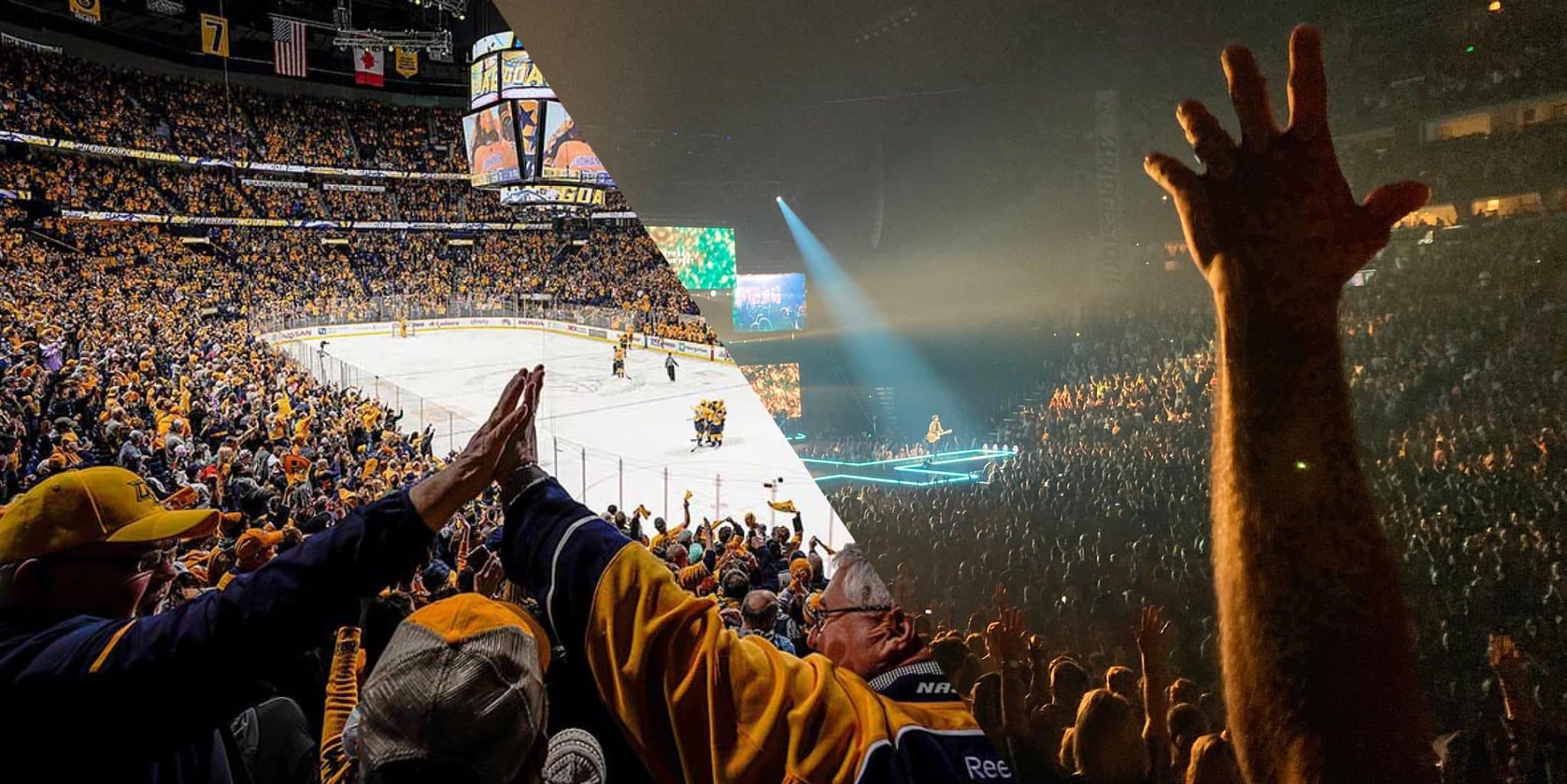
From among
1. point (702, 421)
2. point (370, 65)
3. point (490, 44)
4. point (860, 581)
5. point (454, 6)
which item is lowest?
point (702, 421)

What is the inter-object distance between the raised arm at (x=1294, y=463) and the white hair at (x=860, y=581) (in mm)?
302

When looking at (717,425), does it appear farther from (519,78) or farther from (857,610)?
(519,78)

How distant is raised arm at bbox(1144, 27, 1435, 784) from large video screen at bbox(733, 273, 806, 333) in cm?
35

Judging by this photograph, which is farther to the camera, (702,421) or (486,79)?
(486,79)

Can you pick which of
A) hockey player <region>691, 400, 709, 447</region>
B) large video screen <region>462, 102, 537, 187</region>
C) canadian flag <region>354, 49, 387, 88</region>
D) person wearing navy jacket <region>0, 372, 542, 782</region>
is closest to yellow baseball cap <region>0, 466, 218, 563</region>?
person wearing navy jacket <region>0, 372, 542, 782</region>

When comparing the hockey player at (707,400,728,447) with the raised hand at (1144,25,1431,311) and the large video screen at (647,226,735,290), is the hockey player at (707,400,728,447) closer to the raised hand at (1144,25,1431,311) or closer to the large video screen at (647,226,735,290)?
the large video screen at (647,226,735,290)

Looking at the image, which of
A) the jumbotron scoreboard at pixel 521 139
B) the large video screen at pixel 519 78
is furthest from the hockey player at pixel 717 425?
the large video screen at pixel 519 78

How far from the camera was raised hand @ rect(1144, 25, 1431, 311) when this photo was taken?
459 mm

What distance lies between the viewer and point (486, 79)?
31.7 ft

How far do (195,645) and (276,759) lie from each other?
53cm

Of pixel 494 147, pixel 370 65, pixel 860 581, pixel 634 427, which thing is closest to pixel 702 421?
pixel 634 427

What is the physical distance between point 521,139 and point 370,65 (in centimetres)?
864

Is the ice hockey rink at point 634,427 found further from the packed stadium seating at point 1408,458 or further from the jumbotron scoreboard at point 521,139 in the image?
the jumbotron scoreboard at point 521,139

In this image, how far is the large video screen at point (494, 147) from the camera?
10.9m
